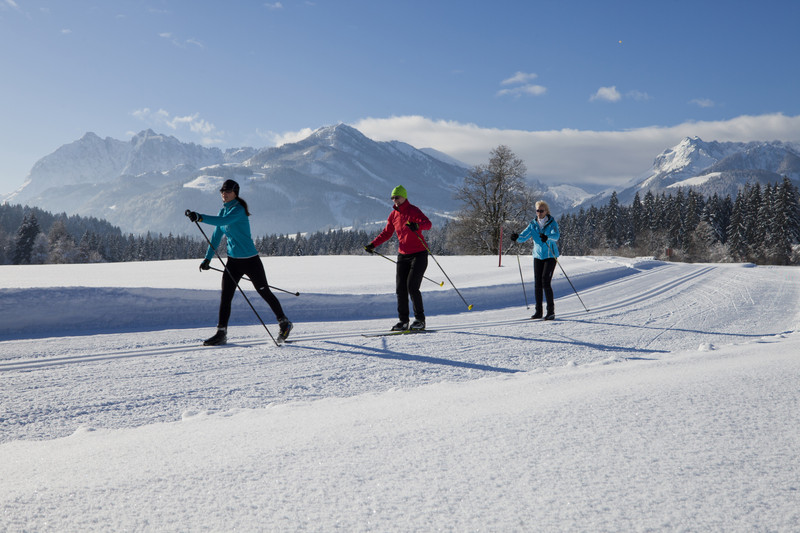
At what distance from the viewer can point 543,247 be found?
811 centimetres

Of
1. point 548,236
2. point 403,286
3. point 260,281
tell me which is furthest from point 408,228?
point 548,236

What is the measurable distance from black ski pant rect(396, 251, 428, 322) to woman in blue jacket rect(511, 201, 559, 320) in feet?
6.91

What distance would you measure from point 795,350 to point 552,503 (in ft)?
14.1

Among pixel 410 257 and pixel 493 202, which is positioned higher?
pixel 493 202

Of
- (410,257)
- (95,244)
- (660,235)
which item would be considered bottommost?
(410,257)

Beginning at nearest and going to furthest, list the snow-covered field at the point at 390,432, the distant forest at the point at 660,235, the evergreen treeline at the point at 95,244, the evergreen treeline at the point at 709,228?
the snow-covered field at the point at 390,432 → the evergreen treeline at the point at 709,228 → the distant forest at the point at 660,235 → the evergreen treeline at the point at 95,244

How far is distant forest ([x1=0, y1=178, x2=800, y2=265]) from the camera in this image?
5706 centimetres

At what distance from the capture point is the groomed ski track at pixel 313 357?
353cm

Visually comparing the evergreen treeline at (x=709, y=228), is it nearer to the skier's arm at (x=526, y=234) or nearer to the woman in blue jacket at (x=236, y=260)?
the skier's arm at (x=526, y=234)

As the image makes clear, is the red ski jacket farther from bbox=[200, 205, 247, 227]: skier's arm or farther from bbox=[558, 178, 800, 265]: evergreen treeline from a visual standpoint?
bbox=[558, 178, 800, 265]: evergreen treeline

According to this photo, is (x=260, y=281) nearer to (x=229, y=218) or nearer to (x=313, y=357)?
(x=229, y=218)

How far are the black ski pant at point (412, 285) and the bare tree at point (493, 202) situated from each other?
27.7m

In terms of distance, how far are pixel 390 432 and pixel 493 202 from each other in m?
33.6

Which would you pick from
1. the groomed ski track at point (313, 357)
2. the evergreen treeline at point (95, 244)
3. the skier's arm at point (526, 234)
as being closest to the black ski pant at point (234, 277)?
the groomed ski track at point (313, 357)
